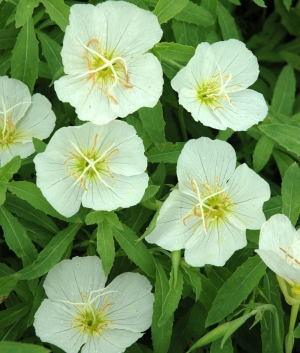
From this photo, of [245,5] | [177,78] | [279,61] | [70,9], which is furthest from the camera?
[245,5]

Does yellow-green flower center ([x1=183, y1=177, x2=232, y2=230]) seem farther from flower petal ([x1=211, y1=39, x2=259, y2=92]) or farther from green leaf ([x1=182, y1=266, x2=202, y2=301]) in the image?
flower petal ([x1=211, y1=39, x2=259, y2=92])

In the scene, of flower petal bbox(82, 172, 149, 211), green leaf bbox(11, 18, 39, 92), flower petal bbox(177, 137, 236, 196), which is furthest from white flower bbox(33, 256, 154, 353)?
green leaf bbox(11, 18, 39, 92)

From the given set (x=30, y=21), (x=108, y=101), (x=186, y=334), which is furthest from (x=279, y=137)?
(x=30, y=21)

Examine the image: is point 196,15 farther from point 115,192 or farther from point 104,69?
point 115,192

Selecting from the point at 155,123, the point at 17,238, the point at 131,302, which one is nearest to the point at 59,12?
the point at 155,123

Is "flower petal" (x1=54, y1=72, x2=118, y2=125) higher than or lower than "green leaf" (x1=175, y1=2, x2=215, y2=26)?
lower

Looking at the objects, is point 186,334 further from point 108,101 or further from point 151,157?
point 108,101
